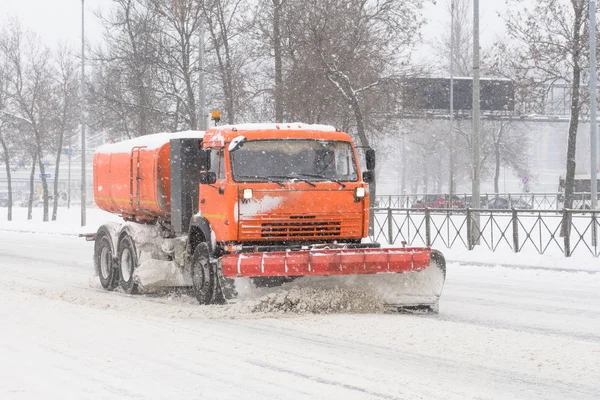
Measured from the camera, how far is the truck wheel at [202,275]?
41.3 ft

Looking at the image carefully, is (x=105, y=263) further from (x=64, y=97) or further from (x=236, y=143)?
(x=64, y=97)

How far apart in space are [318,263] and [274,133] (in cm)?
208

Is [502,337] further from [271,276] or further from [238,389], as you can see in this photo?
[238,389]

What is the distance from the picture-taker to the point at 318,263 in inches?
449

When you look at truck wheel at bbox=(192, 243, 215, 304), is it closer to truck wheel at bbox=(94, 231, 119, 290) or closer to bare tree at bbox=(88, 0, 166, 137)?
truck wheel at bbox=(94, 231, 119, 290)

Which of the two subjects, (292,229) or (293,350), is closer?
(293,350)

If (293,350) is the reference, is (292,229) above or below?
above

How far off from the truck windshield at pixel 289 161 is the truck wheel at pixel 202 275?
124 cm

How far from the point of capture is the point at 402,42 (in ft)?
95.9

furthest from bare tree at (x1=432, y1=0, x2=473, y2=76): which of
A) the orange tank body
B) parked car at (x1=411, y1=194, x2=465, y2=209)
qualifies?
the orange tank body

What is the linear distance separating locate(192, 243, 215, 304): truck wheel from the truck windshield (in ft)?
4.05

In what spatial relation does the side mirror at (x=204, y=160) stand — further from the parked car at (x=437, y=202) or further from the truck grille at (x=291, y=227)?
the parked car at (x=437, y=202)

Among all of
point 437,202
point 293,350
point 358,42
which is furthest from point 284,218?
point 437,202

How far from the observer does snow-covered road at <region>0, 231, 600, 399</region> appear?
7.26 metres
